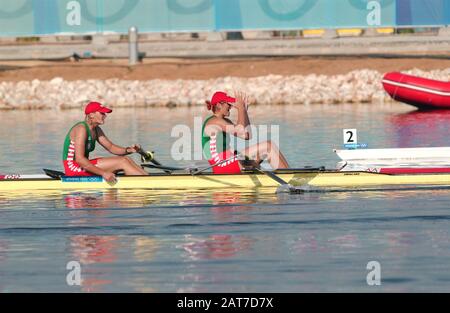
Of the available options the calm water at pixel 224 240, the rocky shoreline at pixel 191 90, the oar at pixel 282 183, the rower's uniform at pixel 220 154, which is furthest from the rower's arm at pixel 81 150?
the rocky shoreline at pixel 191 90

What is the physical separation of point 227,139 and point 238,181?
2.51ft

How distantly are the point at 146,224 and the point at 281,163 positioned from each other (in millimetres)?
4147

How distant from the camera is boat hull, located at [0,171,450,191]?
904 inches

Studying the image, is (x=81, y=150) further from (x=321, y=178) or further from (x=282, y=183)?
(x=321, y=178)

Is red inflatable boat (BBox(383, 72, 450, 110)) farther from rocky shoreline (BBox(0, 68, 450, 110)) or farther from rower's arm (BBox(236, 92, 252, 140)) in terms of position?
rower's arm (BBox(236, 92, 252, 140))

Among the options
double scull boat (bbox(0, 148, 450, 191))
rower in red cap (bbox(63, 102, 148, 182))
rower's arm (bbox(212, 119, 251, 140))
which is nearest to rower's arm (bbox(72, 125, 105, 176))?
rower in red cap (bbox(63, 102, 148, 182))

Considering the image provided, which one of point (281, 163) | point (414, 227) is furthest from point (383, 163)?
point (414, 227)

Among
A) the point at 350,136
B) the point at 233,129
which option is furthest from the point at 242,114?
the point at 350,136

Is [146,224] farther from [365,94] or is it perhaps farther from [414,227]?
[365,94]

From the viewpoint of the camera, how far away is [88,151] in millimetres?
23234

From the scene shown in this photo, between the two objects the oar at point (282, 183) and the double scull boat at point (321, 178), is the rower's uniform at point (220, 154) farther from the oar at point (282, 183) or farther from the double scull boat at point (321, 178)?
the oar at point (282, 183)

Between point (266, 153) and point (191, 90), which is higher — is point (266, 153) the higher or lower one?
the lower one
